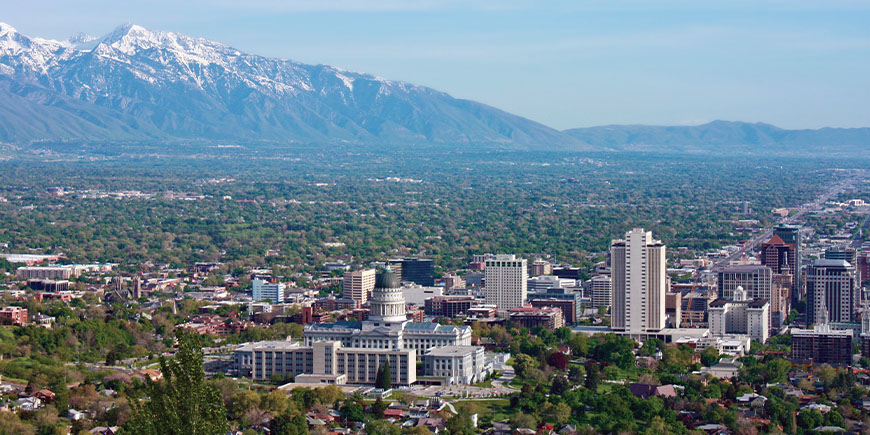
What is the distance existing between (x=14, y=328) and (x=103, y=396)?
14437 millimetres

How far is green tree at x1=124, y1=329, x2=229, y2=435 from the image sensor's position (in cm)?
2303

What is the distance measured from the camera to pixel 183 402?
76.3 feet

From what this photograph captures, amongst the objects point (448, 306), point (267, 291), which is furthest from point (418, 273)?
point (448, 306)

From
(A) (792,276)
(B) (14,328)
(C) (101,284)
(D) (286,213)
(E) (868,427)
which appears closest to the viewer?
(E) (868,427)

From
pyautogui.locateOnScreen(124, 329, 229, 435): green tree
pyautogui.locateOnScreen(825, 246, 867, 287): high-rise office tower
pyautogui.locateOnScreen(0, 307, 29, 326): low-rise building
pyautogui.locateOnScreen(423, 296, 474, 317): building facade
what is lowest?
pyautogui.locateOnScreen(423, 296, 474, 317): building facade

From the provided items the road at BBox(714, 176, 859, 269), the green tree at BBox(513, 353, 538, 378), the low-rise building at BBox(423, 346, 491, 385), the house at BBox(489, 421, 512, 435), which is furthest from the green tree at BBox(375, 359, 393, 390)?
the road at BBox(714, 176, 859, 269)

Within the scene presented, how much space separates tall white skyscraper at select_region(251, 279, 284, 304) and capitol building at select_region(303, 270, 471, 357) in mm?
21942

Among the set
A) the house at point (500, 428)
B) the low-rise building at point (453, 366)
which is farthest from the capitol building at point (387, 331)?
the house at point (500, 428)

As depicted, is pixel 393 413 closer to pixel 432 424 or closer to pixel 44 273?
pixel 432 424

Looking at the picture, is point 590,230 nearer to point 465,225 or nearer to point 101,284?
point 465,225

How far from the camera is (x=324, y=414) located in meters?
44.4

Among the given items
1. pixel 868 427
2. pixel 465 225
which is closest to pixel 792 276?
pixel 868 427

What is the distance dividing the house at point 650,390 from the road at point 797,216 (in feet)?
137

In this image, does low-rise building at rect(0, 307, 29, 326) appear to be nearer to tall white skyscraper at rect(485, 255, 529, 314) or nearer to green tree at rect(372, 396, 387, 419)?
tall white skyscraper at rect(485, 255, 529, 314)
